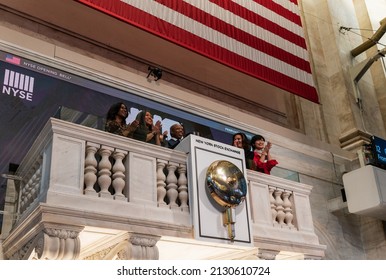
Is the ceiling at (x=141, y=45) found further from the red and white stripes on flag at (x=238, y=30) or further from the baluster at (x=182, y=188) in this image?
the baluster at (x=182, y=188)

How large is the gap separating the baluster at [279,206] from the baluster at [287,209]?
3.1 inches

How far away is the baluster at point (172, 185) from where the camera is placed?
597 centimetres

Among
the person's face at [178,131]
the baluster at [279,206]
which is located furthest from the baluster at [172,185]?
the baluster at [279,206]

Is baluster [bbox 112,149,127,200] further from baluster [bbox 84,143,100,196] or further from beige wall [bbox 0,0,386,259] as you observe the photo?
beige wall [bbox 0,0,386,259]

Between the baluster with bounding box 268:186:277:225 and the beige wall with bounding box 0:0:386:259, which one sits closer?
the baluster with bounding box 268:186:277:225

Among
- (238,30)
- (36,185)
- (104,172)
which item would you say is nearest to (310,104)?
(238,30)

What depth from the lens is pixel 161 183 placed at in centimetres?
596

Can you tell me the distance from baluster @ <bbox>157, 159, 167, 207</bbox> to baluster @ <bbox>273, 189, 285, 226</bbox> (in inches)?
72.3

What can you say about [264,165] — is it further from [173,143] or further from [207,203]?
[207,203]

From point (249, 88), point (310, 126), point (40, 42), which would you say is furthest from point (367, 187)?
point (40, 42)

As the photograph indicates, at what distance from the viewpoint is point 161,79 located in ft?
30.5

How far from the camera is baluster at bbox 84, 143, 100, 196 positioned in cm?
537

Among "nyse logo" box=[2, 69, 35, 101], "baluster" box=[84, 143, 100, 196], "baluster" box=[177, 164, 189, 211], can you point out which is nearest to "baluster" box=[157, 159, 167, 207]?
"baluster" box=[177, 164, 189, 211]

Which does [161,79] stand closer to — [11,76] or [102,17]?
[102,17]
